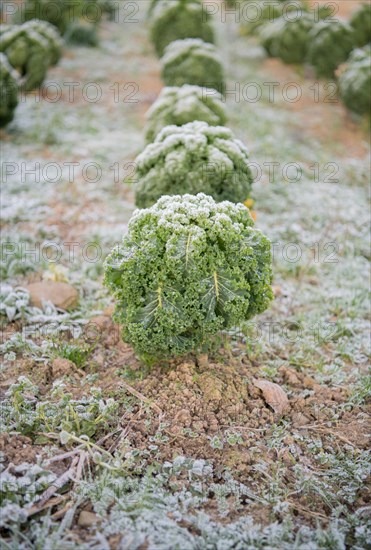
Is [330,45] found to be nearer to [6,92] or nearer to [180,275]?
[6,92]

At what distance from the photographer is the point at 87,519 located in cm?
236

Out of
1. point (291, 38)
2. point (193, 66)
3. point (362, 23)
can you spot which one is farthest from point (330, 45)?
point (193, 66)

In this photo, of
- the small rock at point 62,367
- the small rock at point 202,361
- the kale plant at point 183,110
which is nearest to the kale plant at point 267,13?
the kale plant at point 183,110

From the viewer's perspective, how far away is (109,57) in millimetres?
A: 10969

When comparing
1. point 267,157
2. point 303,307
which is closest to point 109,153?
point 267,157

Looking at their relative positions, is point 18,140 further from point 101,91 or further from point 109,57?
point 109,57

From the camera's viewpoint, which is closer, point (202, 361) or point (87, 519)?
point (87, 519)

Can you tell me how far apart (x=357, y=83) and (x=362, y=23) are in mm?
3336

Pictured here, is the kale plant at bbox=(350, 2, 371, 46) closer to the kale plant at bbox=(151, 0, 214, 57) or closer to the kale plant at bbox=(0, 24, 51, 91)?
the kale plant at bbox=(151, 0, 214, 57)

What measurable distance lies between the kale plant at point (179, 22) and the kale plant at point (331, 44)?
2087 millimetres

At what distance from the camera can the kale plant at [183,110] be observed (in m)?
5.18

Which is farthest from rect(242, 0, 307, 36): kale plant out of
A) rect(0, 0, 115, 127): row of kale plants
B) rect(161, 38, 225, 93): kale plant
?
rect(161, 38, 225, 93): kale plant

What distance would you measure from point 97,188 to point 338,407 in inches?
155

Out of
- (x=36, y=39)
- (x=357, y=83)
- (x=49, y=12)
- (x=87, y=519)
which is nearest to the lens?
(x=87, y=519)
